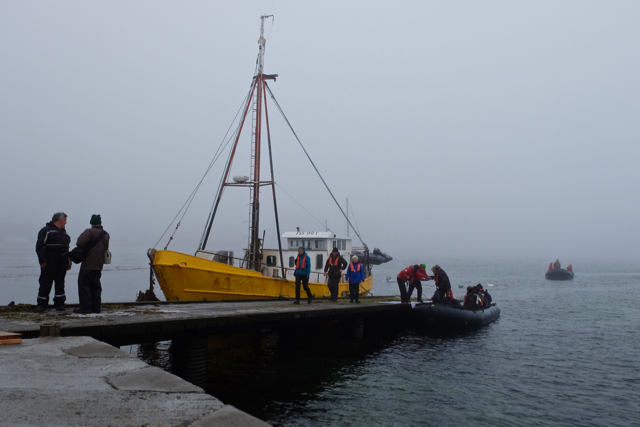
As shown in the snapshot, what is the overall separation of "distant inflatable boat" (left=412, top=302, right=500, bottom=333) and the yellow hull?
5434mm

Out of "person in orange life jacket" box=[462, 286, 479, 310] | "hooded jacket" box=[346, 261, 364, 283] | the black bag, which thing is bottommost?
"person in orange life jacket" box=[462, 286, 479, 310]

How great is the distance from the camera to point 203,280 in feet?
48.8

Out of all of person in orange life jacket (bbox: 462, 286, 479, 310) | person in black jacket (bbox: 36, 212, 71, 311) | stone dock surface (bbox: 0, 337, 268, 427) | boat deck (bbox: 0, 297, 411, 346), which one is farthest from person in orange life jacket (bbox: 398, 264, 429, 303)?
stone dock surface (bbox: 0, 337, 268, 427)

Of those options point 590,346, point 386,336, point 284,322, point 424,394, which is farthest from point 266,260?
point 590,346

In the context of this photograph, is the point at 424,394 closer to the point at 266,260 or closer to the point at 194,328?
the point at 194,328

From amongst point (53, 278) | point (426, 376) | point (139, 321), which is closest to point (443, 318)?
point (426, 376)

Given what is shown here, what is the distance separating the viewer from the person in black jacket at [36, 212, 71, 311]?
857 cm

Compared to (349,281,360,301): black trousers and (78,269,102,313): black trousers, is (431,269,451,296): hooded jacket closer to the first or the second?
(349,281,360,301): black trousers

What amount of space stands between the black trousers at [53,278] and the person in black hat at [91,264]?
1.14 feet

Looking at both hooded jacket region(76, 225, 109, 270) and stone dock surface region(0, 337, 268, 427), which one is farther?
hooded jacket region(76, 225, 109, 270)

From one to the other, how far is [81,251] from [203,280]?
667cm

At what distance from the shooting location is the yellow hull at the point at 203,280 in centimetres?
1447

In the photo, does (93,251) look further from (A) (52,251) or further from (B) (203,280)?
(B) (203,280)

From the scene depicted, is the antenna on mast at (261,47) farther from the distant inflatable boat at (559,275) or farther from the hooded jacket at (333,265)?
the distant inflatable boat at (559,275)
